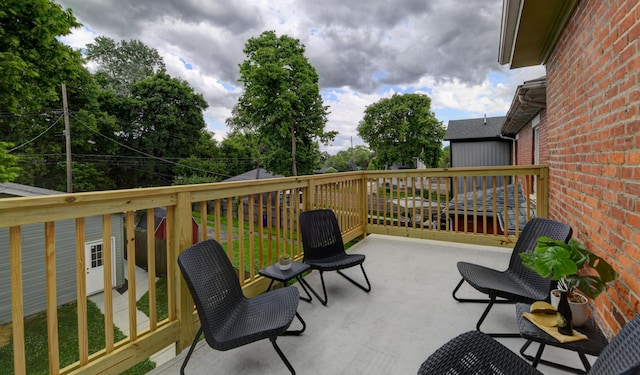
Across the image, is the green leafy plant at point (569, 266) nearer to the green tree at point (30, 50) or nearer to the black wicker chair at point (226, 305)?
the black wicker chair at point (226, 305)

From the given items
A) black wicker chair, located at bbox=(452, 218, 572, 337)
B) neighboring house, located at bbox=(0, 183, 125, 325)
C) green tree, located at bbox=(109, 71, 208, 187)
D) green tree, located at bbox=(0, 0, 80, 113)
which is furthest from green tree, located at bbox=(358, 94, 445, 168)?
black wicker chair, located at bbox=(452, 218, 572, 337)

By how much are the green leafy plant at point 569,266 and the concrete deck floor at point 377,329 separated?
632 mm

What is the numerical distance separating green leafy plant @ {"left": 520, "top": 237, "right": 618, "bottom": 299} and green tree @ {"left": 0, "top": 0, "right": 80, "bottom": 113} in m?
9.27

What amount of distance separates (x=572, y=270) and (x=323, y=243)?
2084 millimetres

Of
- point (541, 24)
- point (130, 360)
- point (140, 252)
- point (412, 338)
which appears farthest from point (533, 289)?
point (140, 252)

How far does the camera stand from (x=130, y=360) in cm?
178

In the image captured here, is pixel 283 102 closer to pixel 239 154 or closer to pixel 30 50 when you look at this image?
pixel 30 50

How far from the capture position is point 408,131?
79.0ft

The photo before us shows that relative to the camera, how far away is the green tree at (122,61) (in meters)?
25.2

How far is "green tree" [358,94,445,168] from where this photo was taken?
23688mm

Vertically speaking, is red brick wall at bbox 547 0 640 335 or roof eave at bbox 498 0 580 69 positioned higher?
roof eave at bbox 498 0 580 69

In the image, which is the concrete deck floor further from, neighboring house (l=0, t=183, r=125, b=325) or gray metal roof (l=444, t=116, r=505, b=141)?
gray metal roof (l=444, t=116, r=505, b=141)

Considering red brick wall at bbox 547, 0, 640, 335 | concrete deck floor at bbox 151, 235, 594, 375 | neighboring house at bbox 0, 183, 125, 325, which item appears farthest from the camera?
neighboring house at bbox 0, 183, 125, 325

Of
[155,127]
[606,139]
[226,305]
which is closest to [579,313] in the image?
[606,139]
